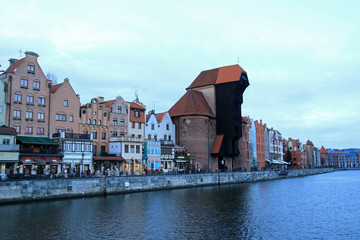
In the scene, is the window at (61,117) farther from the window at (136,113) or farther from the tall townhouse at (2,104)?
the window at (136,113)

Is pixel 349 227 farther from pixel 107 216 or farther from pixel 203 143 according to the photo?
pixel 203 143

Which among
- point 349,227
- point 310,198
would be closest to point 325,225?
point 349,227

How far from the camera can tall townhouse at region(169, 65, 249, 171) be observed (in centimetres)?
8094

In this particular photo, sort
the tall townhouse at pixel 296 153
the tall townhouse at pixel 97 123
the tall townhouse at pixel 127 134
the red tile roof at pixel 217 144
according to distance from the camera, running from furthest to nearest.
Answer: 1. the tall townhouse at pixel 296 153
2. the red tile roof at pixel 217 144
3. the tall townhouse at pixel 127 134
4. the tall townhouse at pixel 97 123

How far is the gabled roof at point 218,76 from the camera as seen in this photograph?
284ft

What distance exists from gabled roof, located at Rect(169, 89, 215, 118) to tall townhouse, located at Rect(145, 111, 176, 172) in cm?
391

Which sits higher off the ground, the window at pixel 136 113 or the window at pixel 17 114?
the window at pixel 136 113

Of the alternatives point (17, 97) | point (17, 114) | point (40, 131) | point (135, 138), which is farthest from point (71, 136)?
point (135, 138)

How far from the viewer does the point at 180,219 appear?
3225cm

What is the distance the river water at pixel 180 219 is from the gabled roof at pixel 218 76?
4579cm

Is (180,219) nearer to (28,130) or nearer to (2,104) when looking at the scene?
(28,130)

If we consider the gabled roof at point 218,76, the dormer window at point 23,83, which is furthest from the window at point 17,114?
the gabled roof at point 218,76

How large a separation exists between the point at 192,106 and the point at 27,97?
127 ft

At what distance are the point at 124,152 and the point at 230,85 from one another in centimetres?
3480
